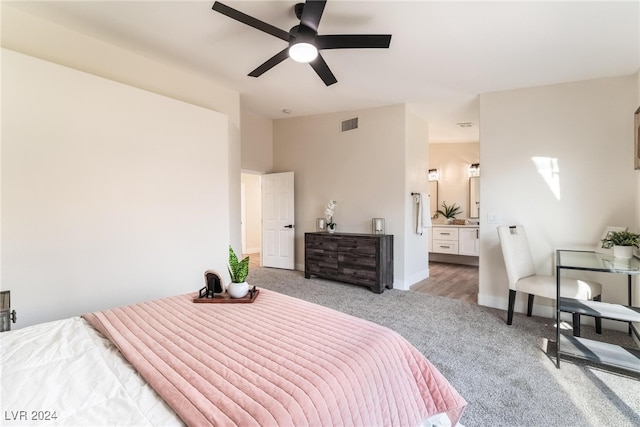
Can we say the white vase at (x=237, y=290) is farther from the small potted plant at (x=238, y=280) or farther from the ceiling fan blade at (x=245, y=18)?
the ceiling fan blade at (x=245, y=18)

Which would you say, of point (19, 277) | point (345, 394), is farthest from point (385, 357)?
point (19, 277)

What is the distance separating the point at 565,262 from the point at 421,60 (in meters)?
2.33

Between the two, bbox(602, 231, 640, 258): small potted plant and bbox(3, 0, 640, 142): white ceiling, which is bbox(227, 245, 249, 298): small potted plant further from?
bbox(602, 231, 640, 258): small potted plant

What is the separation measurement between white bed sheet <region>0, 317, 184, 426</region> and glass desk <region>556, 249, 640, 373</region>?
279 centimetres

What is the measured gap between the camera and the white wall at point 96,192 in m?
2.16

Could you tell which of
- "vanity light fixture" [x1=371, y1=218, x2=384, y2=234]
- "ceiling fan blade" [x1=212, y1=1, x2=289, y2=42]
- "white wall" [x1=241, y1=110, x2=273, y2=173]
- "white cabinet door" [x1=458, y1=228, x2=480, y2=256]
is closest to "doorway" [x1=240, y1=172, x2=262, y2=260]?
"white wall" [x1=241, y1=110, x2=273, y2=173]

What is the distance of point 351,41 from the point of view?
2.11 metres

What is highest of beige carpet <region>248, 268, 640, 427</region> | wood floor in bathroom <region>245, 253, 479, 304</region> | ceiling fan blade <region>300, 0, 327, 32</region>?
ceiling fan blade <region>300, 0, 327, 32</region>

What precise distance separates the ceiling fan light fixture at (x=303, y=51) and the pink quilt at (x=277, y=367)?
190cm

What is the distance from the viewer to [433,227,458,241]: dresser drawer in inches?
239

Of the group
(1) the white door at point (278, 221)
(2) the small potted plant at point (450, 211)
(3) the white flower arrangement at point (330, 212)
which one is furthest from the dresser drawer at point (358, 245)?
(2) the small potted plant at point (450, 211)

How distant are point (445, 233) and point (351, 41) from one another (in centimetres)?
511

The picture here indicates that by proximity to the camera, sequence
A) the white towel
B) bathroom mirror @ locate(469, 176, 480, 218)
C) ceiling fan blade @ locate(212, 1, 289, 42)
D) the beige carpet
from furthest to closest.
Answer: bathroom mirror @ locate(469, 176, 480, 218) < the white towel < ceiling fan blade @ locate(212, 1, 289, 42) < the beige carpet

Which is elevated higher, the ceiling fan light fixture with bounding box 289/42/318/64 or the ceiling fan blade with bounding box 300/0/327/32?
the ceiling fan blade with bounding box 300/0/327/32
